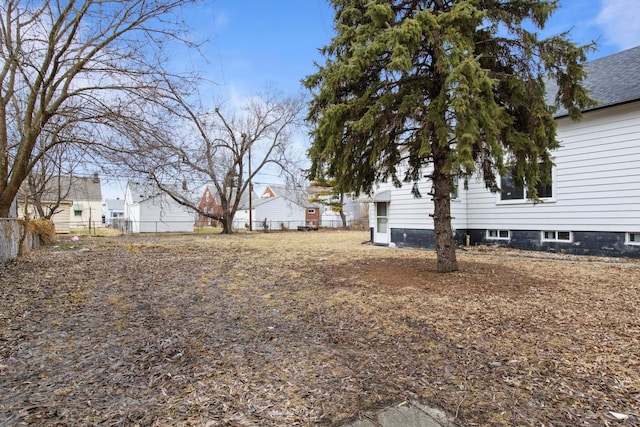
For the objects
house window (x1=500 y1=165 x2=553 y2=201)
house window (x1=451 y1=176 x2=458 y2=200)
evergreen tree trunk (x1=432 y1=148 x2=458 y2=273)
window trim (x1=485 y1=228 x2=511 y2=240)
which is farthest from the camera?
window trim (x1=485 y1=228 x2=511 y2=240)

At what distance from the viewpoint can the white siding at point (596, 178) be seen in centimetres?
820

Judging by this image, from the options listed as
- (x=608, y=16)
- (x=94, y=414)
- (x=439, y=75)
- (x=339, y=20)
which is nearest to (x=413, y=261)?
(x=439, y=75)

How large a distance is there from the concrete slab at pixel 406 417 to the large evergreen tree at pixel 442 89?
119 inches

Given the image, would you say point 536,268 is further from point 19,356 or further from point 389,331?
point 19,356

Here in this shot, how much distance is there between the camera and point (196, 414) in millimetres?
2178

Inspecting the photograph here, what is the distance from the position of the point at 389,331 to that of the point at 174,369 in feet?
7.05

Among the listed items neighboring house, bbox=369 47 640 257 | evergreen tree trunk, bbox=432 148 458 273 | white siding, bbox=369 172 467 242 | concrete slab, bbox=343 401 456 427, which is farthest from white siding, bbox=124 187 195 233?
concrete slab, bbox=343 401 456 427

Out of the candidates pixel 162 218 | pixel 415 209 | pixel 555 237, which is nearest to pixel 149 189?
pixel 162 218

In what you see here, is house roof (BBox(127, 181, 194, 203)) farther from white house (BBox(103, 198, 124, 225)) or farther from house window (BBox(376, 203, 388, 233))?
white house (BBox(103, 198, 124, 225))

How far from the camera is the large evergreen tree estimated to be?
15.4ft

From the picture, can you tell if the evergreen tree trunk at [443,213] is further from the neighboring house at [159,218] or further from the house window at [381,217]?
the neighboring house at [159,218]

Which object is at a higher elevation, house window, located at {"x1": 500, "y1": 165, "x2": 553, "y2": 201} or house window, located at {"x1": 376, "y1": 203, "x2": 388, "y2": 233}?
house window, located at {"x1": 500, "y1": 165, "x2": 553, "y2": 201}

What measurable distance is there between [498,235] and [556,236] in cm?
163

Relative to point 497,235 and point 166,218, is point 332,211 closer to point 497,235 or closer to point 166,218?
point 166,218
